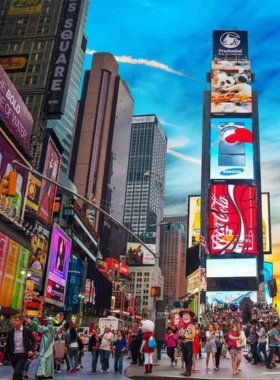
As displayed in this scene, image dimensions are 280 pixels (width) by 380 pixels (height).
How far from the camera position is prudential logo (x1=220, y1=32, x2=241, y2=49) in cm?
11431

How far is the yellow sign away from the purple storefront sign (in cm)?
3553

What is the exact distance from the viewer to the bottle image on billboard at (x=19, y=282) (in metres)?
40.8

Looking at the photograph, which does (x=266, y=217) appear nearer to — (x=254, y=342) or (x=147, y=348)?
(x=254, y=342)

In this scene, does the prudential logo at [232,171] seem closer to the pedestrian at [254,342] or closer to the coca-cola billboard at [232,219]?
the coca-cola billboard at [232,219]

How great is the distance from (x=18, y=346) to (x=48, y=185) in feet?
166

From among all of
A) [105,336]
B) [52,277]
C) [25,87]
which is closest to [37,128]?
[25,87]

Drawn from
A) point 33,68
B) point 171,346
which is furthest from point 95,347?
point 33,68

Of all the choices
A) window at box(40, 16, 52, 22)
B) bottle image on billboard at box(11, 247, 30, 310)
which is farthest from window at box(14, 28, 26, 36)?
bottle image on billboard at box(11, 247, 30, 310)

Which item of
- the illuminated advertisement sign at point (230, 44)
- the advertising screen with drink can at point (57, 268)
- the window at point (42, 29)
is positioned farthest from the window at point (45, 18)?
the illuminated advertisement sign at point (230, 44)

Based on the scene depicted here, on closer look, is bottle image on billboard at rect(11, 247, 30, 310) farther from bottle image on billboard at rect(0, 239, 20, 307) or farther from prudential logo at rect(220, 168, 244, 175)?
prudential logo at rect(220, 168, 244, 175)

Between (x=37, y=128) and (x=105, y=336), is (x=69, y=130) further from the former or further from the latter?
(x=105, y=336)

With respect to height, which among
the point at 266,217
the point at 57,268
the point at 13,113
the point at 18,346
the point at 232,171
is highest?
the point at 232,171

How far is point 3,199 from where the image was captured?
40.1 m

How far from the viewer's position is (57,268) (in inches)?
2315
